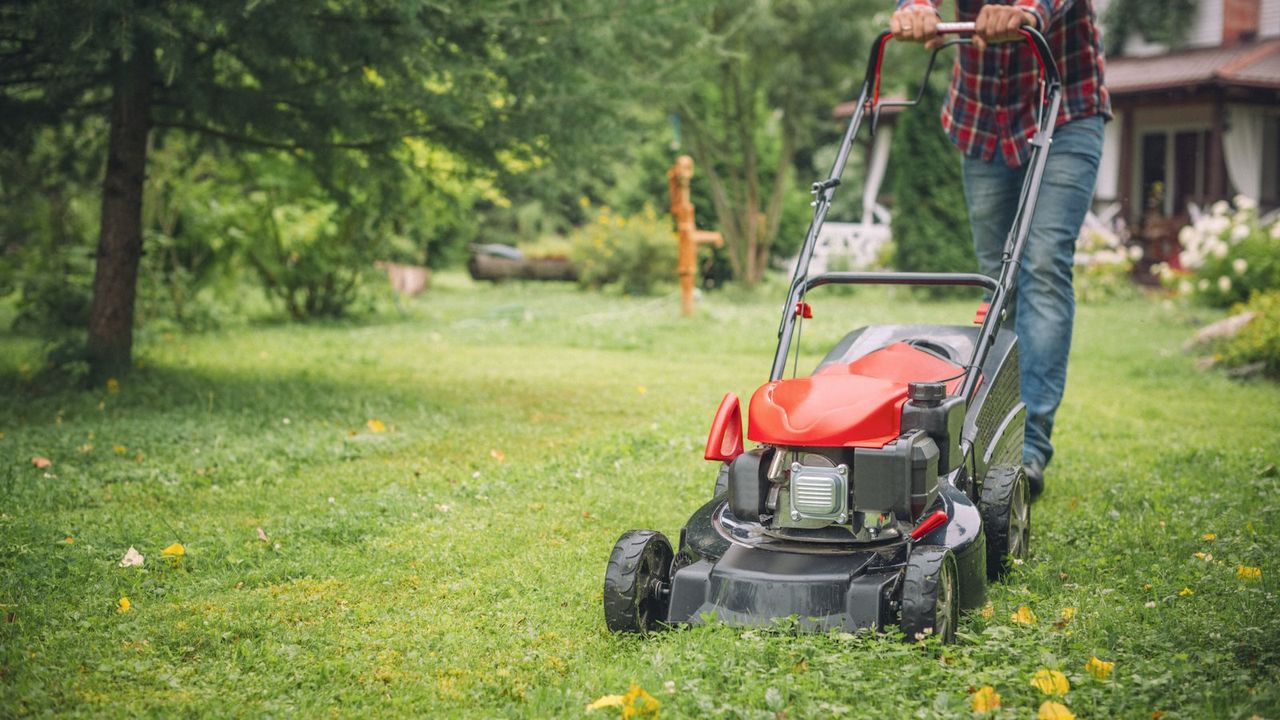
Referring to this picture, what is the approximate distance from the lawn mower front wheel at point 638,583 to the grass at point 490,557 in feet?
0.21

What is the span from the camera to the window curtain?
1570cm

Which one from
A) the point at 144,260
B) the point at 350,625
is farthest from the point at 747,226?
the point at 350,625

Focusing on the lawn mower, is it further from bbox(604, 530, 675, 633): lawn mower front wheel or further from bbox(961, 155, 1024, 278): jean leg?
bbox(961, 155, 1024, 278): jean leg

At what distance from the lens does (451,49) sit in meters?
5.34

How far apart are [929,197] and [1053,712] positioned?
1294cm

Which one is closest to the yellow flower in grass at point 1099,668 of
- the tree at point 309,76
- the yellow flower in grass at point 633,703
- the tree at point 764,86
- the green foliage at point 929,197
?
the yellow flower in grass at point 633,703

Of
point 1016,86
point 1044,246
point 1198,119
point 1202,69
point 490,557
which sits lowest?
point 490,557

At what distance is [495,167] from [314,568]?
3237 mm

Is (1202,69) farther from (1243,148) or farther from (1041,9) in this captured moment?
(1041,9)

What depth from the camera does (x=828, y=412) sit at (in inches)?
101

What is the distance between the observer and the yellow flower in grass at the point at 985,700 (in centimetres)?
217

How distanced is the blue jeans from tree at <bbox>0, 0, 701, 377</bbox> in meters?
2.12

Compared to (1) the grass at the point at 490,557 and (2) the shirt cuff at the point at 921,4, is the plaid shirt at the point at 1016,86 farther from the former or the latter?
(1) the grass at the point at 490,557

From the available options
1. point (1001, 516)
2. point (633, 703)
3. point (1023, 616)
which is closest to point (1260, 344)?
point (1001, 516)
